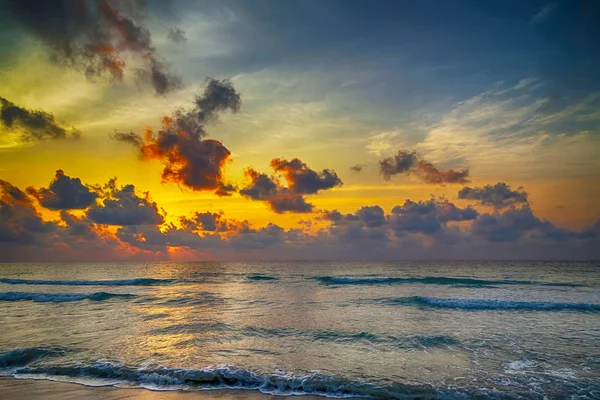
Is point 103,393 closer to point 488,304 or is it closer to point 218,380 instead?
point 218,380

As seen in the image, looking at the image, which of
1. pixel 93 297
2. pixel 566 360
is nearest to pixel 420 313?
pixel 566 360

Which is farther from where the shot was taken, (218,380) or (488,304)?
(488,304)

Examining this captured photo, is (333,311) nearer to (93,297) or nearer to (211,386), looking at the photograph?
(211,386)

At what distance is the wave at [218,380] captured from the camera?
34.2 feet

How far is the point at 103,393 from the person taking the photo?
10.4 m

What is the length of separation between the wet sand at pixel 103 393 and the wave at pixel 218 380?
374mm

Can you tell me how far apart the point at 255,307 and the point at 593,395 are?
20678mm

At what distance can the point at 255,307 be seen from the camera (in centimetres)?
2686

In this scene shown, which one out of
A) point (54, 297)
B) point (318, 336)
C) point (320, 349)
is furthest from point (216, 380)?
point (54, 297)

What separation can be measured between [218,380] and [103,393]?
334 centimetres

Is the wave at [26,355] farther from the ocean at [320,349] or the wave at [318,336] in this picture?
the wave at [318,336]

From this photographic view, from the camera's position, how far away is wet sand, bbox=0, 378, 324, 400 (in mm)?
10055

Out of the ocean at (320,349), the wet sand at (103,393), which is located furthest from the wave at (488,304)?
the wet sand at (103,393)

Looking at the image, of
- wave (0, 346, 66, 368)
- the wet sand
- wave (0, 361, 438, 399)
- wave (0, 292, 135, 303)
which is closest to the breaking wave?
wave (0, 361, 438, 399)
